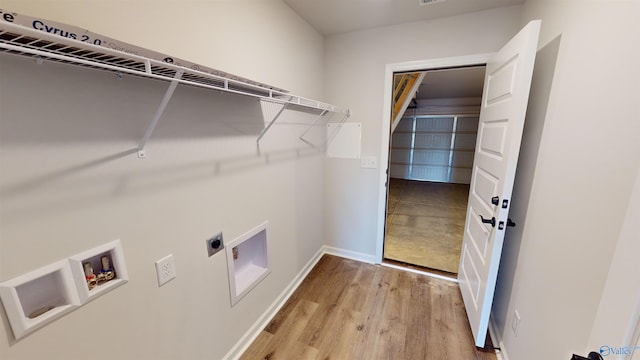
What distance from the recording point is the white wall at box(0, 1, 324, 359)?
68 centimetres

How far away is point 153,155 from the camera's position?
986mm

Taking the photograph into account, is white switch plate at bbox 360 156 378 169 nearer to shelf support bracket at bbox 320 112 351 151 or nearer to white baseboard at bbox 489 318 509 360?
shelf support bracket at bbox 320 112 351 151

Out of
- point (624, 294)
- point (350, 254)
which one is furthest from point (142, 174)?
point (350, 254)

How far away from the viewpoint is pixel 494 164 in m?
1.52

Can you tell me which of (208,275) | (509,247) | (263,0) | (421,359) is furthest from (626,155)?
(263,0)

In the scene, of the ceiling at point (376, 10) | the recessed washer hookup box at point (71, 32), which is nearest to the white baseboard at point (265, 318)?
the recessed washer hookup box at point (71, 32)

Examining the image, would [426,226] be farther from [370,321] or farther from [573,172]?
[573,172]

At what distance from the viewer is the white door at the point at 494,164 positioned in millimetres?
1263

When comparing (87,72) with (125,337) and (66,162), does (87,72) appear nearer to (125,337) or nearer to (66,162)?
(66,162)

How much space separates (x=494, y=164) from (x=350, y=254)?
5.67 ft

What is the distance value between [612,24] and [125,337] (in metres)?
2.16

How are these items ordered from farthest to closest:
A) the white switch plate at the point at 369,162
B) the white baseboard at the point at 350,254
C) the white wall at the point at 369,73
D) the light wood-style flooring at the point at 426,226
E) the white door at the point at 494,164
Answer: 1. the light wood-style flooring at the point at 426,226
2. the white baseboard at the point at 350,254
3. the white switch plate at the point at 369,162
4. the white wall at the point at 369,73
5. the white door at the point at 494,164

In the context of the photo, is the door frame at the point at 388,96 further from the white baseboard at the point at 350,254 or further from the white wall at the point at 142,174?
the white wall at the point at 142,174
